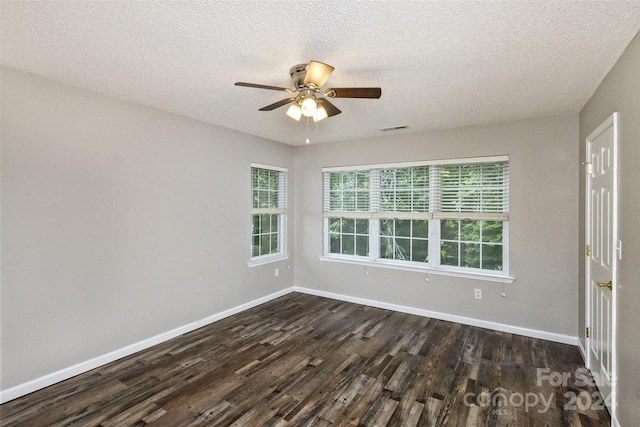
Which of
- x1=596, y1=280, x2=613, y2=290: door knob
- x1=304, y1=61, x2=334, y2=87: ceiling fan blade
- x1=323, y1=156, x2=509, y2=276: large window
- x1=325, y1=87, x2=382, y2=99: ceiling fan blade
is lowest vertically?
x1=596, y1=280, x2=613, y2=290: door knob

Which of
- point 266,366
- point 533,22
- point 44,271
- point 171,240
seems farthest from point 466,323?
point 44,271

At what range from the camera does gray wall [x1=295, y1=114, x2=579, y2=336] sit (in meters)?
3.38

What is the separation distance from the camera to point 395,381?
2670 mm

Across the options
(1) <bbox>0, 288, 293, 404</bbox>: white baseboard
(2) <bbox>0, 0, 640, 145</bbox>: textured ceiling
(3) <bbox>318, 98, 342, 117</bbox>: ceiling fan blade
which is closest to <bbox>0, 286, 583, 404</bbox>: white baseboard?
(1) <bbox>0, 288, 293, 404</bbox>: white baseboard

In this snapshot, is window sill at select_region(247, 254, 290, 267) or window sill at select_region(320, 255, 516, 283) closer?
window sill at select_region(320, 255, 516, 283)

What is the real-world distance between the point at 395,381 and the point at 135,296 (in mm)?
2650

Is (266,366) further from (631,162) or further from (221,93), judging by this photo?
(631,162)

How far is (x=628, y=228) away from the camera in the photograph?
1.92 meters

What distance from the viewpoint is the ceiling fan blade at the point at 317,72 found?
1812 millimetres

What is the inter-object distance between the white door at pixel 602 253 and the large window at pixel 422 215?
0.96m

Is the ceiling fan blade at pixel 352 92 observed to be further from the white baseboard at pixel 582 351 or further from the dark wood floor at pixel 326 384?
the white baseboard at pixel 582 351

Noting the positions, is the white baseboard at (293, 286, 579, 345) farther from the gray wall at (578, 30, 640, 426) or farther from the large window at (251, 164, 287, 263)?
the gray wall at (578, 30, 640, 426)

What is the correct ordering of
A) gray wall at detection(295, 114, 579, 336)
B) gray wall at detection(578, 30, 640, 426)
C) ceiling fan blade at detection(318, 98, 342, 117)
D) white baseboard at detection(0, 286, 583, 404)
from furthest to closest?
gray wall at detection(295, 114, 579, 336) → white baseboard at detection(0, 286, 583, 404) → ceiling fan blade at detection(318, 98, 342, 117) → gray wall at detection(578, 30, 640, 426)

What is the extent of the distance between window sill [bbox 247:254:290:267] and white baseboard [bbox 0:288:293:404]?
630mm
